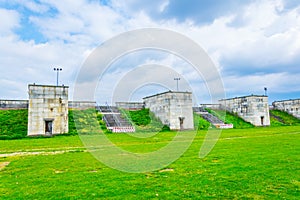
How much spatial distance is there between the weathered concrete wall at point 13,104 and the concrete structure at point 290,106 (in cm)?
5230

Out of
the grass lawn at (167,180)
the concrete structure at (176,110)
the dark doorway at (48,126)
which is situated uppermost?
the concrete structure at (176,110)

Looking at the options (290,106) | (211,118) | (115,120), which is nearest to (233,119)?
(211,118)

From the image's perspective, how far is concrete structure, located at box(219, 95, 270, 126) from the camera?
46.1 metres

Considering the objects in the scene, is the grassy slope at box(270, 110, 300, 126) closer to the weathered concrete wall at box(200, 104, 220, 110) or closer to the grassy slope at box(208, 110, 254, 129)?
the grassy slope at box(208, 110, 254, 129)

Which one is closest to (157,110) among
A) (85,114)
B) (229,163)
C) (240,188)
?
(85,114)

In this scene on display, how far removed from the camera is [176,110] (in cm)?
3756

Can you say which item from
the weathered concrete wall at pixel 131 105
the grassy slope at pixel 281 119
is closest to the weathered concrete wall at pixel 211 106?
the grassy slope at pixel 281 119

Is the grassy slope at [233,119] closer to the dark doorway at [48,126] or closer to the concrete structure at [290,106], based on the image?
the concrete structure at [290,106]

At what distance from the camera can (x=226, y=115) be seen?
160 ft

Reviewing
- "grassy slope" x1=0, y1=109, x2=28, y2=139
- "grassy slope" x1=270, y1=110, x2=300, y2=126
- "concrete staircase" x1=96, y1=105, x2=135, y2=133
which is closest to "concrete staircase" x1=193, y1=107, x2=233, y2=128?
"grassy slope" x1=270, y1=110, x2=300, y2=126

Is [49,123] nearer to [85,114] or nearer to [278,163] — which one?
[85,114]

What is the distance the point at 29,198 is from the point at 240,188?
18.4ft

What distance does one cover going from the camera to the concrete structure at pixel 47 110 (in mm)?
29844

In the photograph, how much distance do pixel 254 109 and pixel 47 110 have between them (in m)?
35.2
